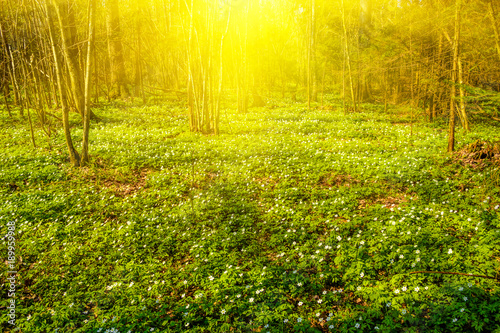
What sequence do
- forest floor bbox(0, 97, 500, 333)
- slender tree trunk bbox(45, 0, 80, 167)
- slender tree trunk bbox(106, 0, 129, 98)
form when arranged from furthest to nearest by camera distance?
1. slender tree trunk bbox(106, 0, 129, 98)
2. slender tree trunk bbox(45, 0, 80, 167)
3. forest floor bbox(0, 97, 500, 333)

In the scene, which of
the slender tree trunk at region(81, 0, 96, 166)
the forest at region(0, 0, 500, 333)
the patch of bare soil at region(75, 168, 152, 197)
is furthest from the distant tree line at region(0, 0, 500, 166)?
the patch of bare soil at region(75, 168, 152, 197)

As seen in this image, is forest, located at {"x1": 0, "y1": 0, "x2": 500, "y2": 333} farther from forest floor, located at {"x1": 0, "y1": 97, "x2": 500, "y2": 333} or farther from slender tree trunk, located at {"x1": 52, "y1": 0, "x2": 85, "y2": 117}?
slender tree trunk, located at {"x1": 52, "y1": 0, "x2": 85, "y2": 117}

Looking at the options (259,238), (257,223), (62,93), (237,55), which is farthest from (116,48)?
(259,238)

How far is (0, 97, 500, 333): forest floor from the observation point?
4098 mm

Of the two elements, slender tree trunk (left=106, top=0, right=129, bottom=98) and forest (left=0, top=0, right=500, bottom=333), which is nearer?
forest (left=0, top=0, right=500, bottom=333)

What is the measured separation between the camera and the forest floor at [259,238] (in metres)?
4.10

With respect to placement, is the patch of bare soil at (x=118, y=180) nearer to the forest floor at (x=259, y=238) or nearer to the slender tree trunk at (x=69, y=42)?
the forest floor at (x=259, y=238)

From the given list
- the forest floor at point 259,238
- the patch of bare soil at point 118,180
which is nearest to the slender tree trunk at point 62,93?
the forest floor at point 259,238

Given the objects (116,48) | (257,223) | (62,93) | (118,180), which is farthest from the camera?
(116,48)

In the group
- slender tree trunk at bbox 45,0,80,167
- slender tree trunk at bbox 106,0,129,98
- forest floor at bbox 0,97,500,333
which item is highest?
slender tree trunk at bbox 106,0,129,98

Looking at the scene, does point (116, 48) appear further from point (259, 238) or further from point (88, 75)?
point (259, 238)

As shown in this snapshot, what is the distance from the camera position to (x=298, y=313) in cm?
410

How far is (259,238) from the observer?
6.09 m

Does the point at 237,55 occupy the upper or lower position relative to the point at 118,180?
upper
